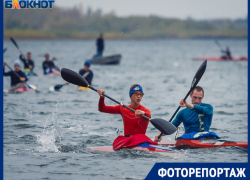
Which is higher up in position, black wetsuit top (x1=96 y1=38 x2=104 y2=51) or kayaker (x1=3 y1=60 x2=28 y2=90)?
black wetsuit top (x1=96 y1=38 x2=104 y2=51)

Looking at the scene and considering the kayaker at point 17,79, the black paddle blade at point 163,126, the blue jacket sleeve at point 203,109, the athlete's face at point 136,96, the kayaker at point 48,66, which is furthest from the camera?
the kayaker at point 48,66

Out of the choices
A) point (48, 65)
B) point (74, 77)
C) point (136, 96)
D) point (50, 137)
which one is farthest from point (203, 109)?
point (48, 65)

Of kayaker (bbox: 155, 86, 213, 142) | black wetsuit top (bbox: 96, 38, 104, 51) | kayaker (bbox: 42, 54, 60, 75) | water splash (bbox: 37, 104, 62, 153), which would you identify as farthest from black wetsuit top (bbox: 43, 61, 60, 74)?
kayaker (bbox: 155, 86, 213, 142)

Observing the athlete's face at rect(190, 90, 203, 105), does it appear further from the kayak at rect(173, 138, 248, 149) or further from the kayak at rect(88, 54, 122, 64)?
the kayak at rect(88, 54, 122, 64)

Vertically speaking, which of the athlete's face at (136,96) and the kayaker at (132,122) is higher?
the athlete's face at (136,96)

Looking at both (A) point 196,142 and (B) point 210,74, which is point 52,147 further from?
(B) point 210,74

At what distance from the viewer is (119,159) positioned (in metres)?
9.73

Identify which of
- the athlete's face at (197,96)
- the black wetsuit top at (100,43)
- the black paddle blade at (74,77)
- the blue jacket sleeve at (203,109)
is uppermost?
the black wetsuit top at (100,43)

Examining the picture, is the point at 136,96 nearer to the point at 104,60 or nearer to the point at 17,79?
the point at 17,79

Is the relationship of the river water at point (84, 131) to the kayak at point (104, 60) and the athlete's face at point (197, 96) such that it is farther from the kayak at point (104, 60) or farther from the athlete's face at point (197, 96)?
the kayak at point (104, 60)

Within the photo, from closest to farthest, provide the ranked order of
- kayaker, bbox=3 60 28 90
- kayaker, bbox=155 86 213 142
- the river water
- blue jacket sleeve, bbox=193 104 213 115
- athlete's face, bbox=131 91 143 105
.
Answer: the river water
athlete's face, bbox=131 91 143 105
blue jacket sleeve, bbox=193 104 213 115
kayaker, bbox=155 86 213 142
kayaker, bbox=3 60 28 90

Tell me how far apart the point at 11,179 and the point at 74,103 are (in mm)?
9947

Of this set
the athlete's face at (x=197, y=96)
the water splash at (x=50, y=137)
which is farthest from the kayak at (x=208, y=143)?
the water splash at (x=50, y=137)

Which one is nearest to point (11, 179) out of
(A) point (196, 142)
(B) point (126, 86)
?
(A) point (196, 142)
